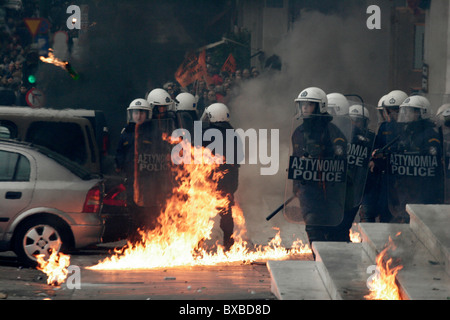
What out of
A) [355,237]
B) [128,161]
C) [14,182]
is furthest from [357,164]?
[14,182]

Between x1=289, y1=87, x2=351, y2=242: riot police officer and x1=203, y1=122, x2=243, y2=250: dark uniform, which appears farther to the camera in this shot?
x1=203, y1=122, x2=243, y2=250: dark uniform

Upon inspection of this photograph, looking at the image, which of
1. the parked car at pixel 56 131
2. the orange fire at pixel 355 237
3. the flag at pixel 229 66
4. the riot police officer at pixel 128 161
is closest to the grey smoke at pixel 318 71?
the flag at pixel 229 66

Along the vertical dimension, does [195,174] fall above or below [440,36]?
below

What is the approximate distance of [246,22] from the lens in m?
38.8

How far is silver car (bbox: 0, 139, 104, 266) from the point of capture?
10.6 m

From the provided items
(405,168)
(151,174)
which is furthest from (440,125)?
(151,174)

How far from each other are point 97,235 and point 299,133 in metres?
2.66

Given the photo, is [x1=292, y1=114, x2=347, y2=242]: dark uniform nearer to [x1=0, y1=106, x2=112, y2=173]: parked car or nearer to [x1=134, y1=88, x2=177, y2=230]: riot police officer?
[x1=134, y1=88, x2=177, y2=230]: riot police officer

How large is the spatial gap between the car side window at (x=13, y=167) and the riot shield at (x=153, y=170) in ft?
4.40

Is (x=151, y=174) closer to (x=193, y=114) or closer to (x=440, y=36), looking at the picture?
(x=193, y=114)

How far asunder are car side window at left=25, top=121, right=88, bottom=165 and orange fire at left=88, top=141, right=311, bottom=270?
1766 mm

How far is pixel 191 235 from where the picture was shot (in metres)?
11.5

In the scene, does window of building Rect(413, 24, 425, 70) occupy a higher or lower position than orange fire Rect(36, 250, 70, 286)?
higher

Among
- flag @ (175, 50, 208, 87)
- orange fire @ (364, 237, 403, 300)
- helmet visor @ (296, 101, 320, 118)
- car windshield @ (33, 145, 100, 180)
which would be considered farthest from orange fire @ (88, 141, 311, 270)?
flag @ (175, 50, 208, 87)
